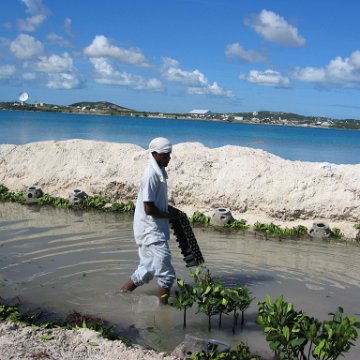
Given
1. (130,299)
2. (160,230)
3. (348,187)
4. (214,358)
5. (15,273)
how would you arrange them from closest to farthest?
(214,358) → (160,230) → (130,299) → (15,273) → (348,187)

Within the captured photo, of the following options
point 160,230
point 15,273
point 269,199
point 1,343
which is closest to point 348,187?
point 269,199

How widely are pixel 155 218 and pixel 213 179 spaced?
248 inches

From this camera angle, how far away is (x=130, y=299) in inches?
244

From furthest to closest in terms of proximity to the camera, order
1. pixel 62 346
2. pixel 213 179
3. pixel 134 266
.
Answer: pixel 213 179
pixel 134 266
pixel 62 346

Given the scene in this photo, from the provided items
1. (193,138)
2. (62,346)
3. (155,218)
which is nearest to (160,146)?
(155,218)

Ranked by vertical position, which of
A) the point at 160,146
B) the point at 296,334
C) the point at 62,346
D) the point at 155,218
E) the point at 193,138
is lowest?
the point at 193,138

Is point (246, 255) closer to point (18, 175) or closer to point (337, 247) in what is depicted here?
point (337, 247)

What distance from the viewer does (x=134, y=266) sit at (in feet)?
24.6

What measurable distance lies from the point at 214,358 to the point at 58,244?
4846mm

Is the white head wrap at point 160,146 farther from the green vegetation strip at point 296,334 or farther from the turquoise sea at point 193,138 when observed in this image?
the turquoise sea at point 193,138

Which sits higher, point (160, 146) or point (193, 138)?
point (160, 146)

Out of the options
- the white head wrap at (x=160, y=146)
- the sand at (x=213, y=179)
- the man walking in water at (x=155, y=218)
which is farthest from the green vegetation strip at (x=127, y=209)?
the white head wrap at (x=160, y=146)

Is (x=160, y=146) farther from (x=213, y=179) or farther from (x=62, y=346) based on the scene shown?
(x=213, y=179)

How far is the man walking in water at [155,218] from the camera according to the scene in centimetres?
568
